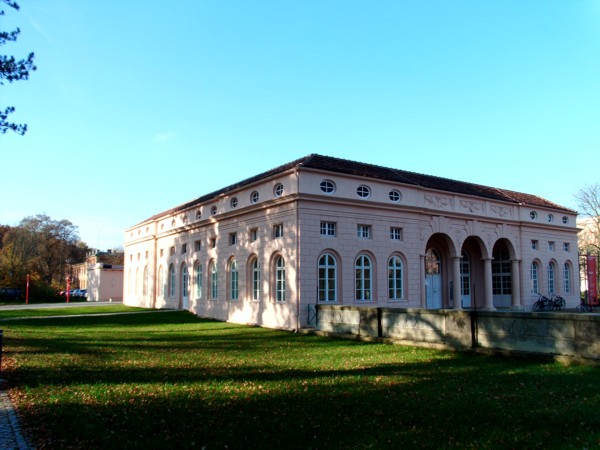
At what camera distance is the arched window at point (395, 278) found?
22781mm

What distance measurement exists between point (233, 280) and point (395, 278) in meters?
8.44

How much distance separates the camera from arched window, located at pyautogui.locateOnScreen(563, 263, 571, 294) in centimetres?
3353

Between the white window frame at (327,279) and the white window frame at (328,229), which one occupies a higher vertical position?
the white window frame at (328,229)

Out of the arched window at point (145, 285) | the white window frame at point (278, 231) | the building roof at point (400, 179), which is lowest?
the arched window at point (145, 285)

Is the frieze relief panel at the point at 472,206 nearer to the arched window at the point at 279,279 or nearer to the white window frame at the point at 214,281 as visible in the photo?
the arched window at the point at 279,279

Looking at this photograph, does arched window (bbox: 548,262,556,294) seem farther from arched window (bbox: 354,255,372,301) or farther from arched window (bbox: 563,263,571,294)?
arched window (bbox: 354,255,372,301)

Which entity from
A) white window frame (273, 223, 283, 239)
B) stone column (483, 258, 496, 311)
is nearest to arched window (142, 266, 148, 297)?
white window frame (273, 223, 283, 239)

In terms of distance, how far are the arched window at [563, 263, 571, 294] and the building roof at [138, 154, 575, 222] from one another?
4217mm

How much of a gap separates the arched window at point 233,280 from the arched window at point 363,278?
6.60 metres

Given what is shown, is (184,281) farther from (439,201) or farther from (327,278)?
(439,201)

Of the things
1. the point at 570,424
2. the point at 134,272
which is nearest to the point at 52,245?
the point at 134,272

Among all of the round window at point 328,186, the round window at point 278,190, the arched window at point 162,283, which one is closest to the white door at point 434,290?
the round window at point 328,186

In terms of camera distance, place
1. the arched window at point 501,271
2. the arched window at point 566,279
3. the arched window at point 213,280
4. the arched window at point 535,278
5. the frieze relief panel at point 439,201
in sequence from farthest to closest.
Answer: the arched window at point 566,279, the arched window at point 535,278, the arched window at point 501,271, the arched window at point 213,280, the frieze relief panel at point 439,201

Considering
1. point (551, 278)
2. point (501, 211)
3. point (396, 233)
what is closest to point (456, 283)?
point (396, 233)
